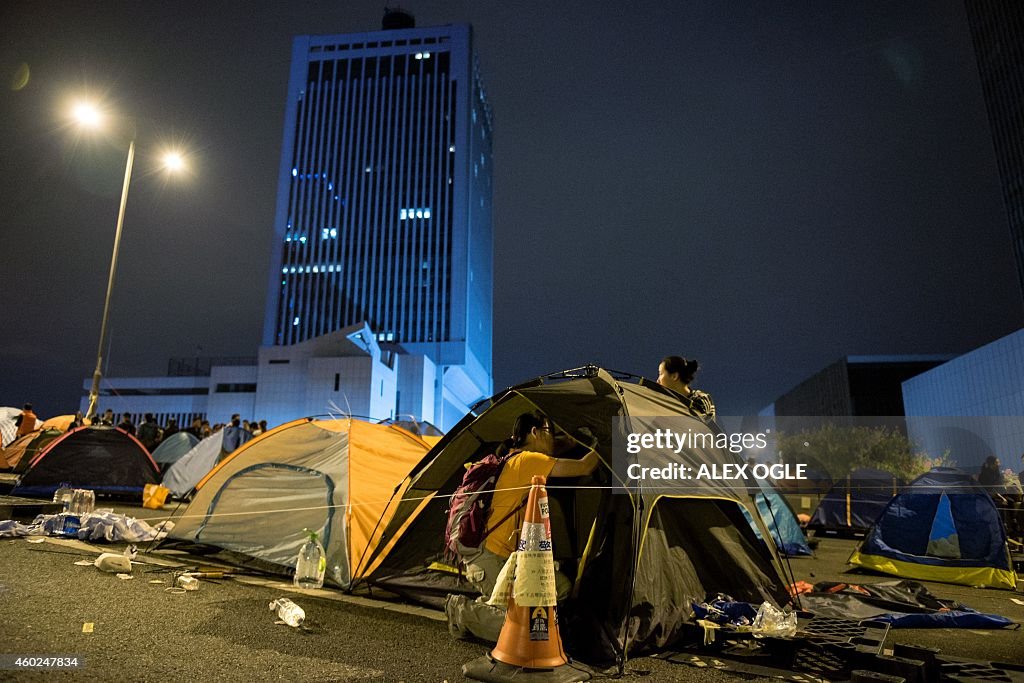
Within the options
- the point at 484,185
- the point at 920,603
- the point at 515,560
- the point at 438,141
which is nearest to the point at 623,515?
the point at 515,560

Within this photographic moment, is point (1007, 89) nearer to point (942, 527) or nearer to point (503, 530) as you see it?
point (942, 527)

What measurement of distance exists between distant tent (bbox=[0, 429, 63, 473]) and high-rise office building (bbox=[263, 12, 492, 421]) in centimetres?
5829

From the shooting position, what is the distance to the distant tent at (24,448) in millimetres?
11867

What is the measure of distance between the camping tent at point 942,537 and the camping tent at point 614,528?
378 centimetres

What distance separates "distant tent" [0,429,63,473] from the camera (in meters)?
11.9

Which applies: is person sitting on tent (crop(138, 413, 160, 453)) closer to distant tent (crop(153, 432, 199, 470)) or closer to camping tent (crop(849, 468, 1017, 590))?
distant tent (crop(153, 432, 199, 470))

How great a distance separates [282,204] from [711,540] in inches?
3350

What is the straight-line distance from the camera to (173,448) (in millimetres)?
14836

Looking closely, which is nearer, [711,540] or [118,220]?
[711,540]

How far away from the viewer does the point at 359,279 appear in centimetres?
7825

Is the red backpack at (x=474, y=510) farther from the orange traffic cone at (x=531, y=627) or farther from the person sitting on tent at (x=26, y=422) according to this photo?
the person sitting on tent at (x=26, y=422)

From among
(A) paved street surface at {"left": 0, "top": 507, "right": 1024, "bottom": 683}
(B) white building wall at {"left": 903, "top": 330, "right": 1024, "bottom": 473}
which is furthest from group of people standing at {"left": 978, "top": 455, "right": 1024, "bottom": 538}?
(B) white building wall at {"left": 903, "top": 330, "right": 1024, "bottom": 473}

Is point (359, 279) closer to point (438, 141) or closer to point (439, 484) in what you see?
point (438, 141)

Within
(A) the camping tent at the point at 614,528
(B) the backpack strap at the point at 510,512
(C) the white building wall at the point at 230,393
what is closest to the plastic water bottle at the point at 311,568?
(A) the camping tent at the point at 614,528
